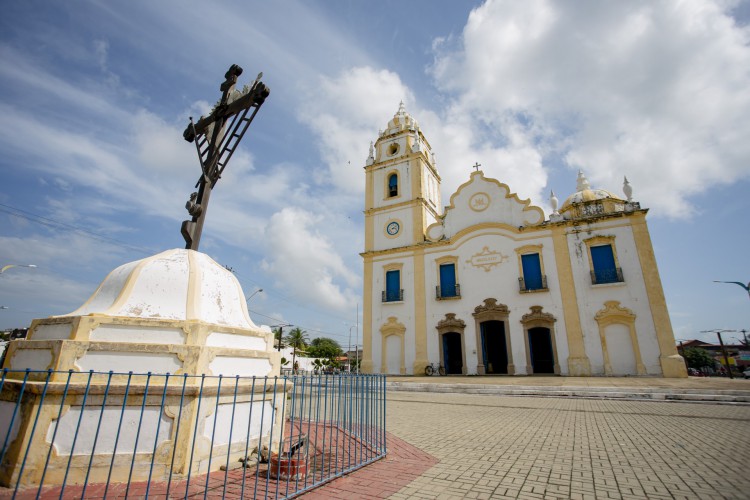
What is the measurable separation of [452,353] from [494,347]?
214 centimetres

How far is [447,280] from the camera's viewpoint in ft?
64.4

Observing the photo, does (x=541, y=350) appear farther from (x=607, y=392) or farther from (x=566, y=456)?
(x=566, y=456)

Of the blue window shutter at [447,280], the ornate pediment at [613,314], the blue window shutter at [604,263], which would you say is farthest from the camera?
the blue window shutter at [447,280]

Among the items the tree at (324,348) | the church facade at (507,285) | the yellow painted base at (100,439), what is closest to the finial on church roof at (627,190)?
the church facade at (507,285)

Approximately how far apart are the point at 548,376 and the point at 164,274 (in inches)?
631

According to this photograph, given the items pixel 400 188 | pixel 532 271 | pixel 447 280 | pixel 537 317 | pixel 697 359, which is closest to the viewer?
pixel 537 317

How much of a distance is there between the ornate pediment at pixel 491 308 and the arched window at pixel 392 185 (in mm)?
9015

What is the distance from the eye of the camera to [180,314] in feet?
15.4

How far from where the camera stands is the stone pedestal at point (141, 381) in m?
3.54

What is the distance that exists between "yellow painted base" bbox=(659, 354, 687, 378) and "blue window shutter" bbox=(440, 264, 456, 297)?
902cm

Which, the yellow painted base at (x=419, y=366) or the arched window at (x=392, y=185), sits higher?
the arched window at (x=392, y=185)

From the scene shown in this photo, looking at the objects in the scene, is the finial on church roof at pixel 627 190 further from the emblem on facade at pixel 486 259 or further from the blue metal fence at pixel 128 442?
the blue metal fence at pixel 128 442

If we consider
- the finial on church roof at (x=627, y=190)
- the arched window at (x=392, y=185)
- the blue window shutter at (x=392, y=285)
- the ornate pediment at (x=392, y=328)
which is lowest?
the ornate pediment at (x=392, y=328)

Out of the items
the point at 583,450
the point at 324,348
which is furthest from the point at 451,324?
the point at 324,348
